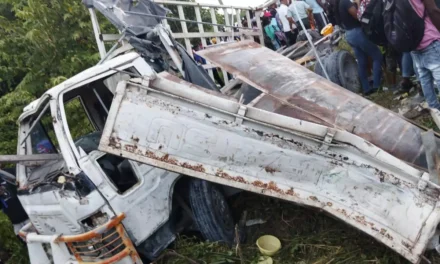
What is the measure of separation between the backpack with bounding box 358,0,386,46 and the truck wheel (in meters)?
2.43

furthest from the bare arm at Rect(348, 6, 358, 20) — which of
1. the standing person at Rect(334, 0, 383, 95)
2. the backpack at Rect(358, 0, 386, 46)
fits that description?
the backpack at Rect(358, 0, 386, 46)

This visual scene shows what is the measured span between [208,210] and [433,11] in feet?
8.01

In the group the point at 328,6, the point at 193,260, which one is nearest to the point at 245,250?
the point at 193,260

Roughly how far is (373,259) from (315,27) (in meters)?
6.30

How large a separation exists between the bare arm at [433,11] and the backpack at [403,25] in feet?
0.24

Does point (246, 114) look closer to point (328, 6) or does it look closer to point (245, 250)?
point (245, 250)

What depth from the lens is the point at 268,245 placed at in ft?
11.7

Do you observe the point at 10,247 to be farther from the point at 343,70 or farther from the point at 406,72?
the point at 406,72

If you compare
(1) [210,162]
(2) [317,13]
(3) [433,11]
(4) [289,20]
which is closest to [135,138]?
(1) [210,162]

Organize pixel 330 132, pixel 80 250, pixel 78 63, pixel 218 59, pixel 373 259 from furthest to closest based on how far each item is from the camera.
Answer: pixel 78 63 < pixel 218 59 < pixel 80 250 < pixel 373 259 < pixel 330 132

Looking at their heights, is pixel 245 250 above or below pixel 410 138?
below

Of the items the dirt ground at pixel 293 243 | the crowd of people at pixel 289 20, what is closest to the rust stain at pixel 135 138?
the dirt ground at pixel 293 243

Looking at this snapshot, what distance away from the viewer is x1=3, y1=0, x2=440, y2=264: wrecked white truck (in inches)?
115

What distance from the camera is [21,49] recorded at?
9.58 m
